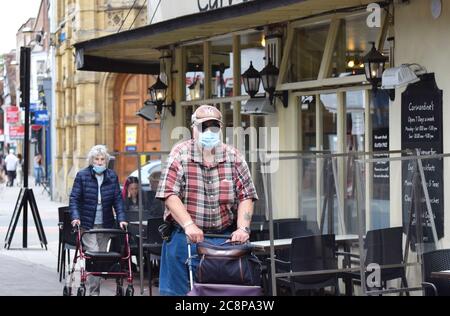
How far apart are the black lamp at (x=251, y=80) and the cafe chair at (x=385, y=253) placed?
16.0 feet

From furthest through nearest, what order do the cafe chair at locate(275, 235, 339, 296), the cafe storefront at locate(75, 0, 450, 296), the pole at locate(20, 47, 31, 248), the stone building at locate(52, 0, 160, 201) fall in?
the stone building at locate(52, 0, 160, 201) → the pole at locate(20, 47, 31, 248) → the cafe storefront at locate(75, 0, 450, 296) → the cafe chair at locate(275, 235, 339, 296)

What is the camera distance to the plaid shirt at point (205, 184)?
734 cm

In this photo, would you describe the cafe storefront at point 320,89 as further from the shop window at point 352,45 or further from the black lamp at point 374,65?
the black lamp at point 374,65

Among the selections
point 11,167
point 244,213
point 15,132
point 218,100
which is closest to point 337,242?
point 244,213

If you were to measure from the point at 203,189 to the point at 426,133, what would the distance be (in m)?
3.92

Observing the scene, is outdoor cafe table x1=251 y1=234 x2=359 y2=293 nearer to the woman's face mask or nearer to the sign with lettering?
Answer: the woman's face mask

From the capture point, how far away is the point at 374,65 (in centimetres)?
1103

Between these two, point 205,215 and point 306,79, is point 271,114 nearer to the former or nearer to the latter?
point 306,79

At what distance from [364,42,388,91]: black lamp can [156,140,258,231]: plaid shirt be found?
398 cm

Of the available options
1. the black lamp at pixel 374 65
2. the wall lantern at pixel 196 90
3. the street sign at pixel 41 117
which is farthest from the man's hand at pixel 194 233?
the street sign at pixel 41 117

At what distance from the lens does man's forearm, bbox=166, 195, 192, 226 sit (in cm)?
712

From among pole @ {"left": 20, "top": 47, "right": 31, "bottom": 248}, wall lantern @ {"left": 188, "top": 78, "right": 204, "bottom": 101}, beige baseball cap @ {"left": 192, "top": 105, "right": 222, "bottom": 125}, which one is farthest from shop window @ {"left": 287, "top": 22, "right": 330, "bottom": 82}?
beige baseball cap @ {"left": 192, "top": 105, "right": 222, "bottom": 125}
